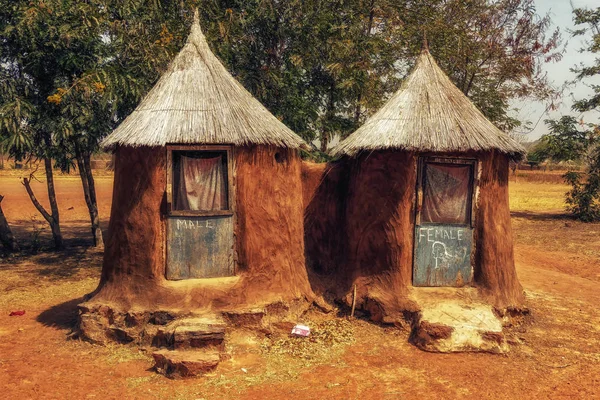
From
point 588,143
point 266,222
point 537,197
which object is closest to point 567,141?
point 588,143

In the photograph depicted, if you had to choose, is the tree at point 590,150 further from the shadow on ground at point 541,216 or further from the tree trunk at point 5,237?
the tree trunk at point 5,237

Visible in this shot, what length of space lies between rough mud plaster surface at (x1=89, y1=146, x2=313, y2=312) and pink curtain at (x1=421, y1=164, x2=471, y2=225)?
6.75ft

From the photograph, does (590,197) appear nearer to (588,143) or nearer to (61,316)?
(588,143)

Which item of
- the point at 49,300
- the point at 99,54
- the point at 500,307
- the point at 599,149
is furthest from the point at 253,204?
the point at 599,149

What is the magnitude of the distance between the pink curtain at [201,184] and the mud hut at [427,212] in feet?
6.48

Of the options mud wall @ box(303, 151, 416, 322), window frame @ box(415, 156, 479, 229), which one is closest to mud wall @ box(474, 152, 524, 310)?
window frame @ box(415, 156, 479, 229)

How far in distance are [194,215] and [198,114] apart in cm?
140

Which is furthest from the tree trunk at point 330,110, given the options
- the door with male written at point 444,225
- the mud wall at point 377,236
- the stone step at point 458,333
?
the stone step at point 458,333

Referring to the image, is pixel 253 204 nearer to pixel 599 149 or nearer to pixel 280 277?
pixel 280 277

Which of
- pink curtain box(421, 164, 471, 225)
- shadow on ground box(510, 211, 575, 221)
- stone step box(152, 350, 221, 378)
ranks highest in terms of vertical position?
pink curtain box(421, 164, 471, 225)

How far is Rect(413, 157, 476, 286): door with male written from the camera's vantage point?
301 inches

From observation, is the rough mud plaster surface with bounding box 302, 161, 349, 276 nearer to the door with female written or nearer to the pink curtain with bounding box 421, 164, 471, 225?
the pink curtain with bounding box 421, 164, 471, 225

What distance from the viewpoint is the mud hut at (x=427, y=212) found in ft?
24.5

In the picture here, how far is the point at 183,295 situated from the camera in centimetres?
697
